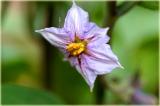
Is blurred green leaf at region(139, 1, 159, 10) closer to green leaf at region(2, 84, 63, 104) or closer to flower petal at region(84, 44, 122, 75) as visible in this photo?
flower petal at region(84, 44, 122, 75)

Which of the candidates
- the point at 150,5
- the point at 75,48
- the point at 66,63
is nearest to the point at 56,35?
the point at 75,48

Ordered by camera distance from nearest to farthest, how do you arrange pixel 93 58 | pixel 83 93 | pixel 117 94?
pixel 93 58 → pixel 117 94 → pixel 83 93

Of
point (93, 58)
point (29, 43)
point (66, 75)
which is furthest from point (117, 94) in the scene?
point (93, 58)

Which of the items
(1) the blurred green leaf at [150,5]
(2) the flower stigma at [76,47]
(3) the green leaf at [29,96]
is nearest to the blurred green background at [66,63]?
(3) the green leaf at [29,96]

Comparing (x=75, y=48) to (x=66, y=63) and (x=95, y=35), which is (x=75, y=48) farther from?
(x=66, y=63)

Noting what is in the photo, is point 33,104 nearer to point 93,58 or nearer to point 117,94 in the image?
point 117,94

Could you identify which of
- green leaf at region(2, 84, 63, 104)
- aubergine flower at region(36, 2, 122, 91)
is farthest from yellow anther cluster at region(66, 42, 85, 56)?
green leaf at region(2, 84, 63, 104)
